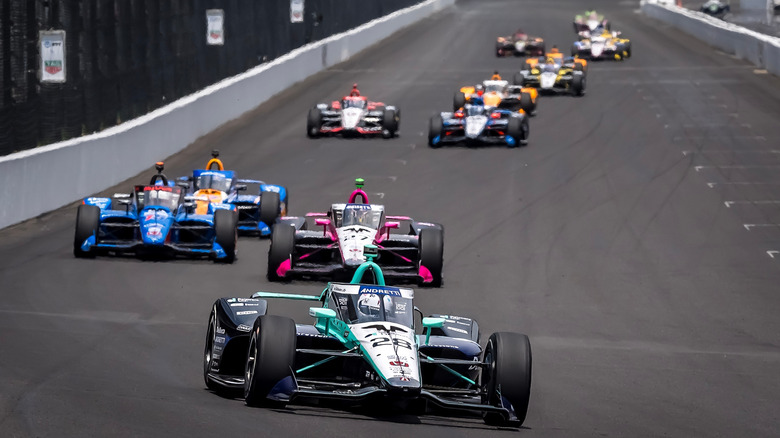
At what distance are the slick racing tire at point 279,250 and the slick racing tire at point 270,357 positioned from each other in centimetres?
772

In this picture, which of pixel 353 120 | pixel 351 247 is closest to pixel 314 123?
pixel 353 120

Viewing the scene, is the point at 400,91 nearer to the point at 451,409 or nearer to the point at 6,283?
the point at 6,283

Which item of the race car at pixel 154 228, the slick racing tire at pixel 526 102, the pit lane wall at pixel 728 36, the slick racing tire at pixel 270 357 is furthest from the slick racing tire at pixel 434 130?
the slick racing tire at pixel 270 357

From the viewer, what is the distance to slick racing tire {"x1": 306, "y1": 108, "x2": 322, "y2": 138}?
36.0 m

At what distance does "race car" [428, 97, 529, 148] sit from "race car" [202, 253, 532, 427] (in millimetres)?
20877

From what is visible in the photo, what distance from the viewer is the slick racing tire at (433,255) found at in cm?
1938

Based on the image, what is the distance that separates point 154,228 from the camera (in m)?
20.7

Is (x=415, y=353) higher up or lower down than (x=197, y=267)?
higher up

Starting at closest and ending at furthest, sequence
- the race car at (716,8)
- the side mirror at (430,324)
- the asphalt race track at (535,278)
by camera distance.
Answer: the asphalt race track at (535,278), the side mirror at (430,324), the race car at (716,8)

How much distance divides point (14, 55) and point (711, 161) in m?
16.0

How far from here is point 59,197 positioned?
25.6 metres

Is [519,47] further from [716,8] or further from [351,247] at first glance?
[351,247]

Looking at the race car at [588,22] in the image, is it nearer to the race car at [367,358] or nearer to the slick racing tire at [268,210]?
the slick racing tire at [268,210]

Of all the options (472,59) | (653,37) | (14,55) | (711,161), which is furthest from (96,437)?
(653,37)
